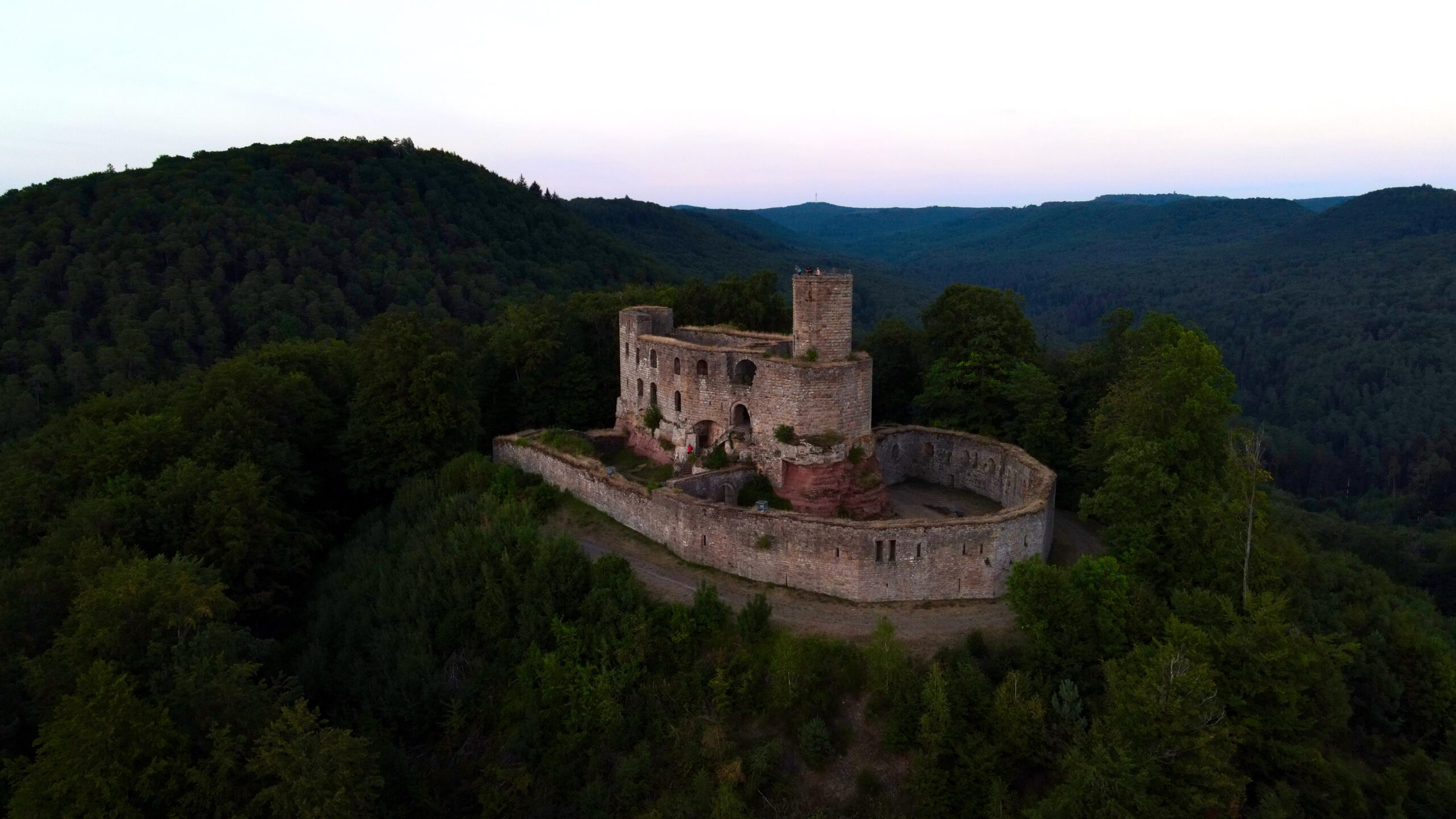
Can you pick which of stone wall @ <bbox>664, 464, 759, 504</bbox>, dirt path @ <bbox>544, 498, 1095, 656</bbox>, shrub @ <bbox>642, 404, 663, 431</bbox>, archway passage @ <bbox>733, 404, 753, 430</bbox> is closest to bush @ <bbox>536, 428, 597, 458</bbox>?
shrub @ <bbox>642, 404, 663, 431</bbox>

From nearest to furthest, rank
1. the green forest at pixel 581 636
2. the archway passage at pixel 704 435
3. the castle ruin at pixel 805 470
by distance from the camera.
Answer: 1. the green forest at pixel 581 636
2. the castle ruin at pixel 805 470
3. the archway passage at pixel 704 435

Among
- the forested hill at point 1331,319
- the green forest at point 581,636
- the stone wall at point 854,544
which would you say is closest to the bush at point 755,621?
the green forest at point 581,636

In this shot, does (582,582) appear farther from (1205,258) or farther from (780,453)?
(1205,258)

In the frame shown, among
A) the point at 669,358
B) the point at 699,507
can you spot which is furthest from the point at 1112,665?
the point at 669,358

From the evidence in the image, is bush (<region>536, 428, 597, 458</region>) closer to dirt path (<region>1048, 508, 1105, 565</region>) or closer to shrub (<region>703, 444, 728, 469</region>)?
shrub (<region>703, 444, 728, 469</region>)

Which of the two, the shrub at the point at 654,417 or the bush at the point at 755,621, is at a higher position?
the shrub at the point at 654,417

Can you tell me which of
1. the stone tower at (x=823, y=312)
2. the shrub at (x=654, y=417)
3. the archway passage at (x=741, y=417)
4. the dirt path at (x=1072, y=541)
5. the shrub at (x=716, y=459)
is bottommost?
the dirt path at (x=1072, y=541)

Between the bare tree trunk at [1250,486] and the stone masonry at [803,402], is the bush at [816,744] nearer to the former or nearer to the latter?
the stone masonry at [803,402]
